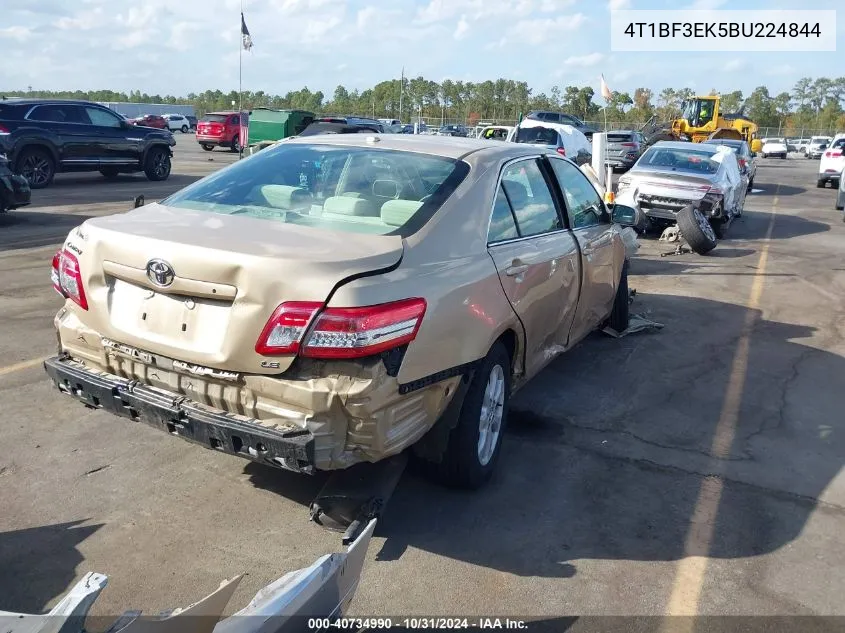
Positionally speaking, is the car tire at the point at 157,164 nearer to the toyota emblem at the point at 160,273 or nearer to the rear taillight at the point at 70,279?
the rear taillight at the point at 70,279

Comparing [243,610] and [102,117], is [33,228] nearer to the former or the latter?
[102,117]

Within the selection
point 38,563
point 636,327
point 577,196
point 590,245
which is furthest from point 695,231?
point 38,563

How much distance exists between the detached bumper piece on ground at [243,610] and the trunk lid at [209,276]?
2.89 ft

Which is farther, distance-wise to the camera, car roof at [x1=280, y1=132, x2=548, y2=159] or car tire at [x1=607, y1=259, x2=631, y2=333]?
car tire at [x1=607, y1=259, x2=631, y2=333]

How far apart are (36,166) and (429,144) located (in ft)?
47.0

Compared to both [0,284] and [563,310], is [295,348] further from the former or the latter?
[0,284]

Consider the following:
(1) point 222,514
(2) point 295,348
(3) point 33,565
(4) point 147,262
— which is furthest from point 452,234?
(3) point 33,565

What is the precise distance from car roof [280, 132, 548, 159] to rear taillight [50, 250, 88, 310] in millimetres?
1537

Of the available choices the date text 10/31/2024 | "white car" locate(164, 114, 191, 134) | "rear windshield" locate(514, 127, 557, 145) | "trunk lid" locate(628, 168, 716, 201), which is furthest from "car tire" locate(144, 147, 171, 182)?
"white car" locate(164, 114, 191, 134)

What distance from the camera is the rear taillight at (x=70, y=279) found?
3.49 meters

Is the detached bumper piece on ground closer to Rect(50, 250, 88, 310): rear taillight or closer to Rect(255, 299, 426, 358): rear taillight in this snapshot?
Rect(255, 299, 426, 358): rear taillight

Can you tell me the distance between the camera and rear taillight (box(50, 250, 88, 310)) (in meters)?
3.49

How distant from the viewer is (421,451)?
3.67 meters

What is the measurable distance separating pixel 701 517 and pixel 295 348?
2.22m
